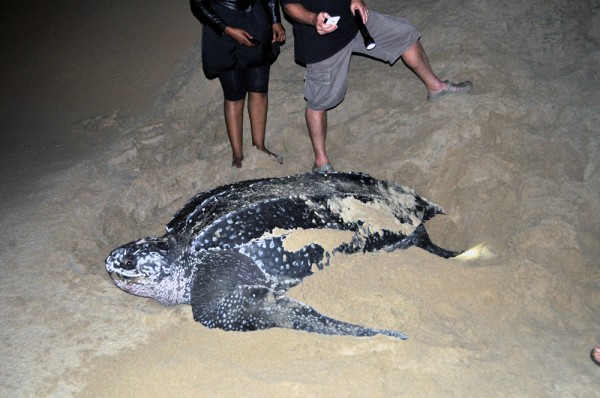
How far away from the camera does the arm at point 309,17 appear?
2.39m

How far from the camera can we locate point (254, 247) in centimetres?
205

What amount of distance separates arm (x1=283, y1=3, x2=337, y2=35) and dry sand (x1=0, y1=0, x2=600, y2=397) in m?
0.90

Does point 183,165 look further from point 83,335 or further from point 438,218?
point 438,218

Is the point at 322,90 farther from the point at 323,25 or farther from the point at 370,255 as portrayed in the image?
the point at 370,255

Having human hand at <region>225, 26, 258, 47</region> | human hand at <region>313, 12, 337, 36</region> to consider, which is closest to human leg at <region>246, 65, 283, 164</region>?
human hand at <region>225, 26, 258, 47</region>

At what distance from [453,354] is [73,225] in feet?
7.32

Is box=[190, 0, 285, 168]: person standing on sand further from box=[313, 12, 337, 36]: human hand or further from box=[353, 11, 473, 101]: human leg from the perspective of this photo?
box=[353, 11, 473, 101]: human leg

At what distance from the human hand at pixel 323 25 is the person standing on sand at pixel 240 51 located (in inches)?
19.1

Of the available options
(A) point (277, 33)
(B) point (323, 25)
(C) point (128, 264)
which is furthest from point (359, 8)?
(C) point (128, 264)

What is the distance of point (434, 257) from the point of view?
221cm

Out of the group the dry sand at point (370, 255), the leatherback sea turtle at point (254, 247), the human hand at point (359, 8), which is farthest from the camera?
the human hand at point (359, 8)

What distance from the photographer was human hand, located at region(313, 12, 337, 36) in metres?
2.38

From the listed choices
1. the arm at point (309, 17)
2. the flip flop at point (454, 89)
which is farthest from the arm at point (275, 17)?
the flip flop at point (454, 89)

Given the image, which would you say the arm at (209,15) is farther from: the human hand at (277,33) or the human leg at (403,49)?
the human leg at (403,49)
